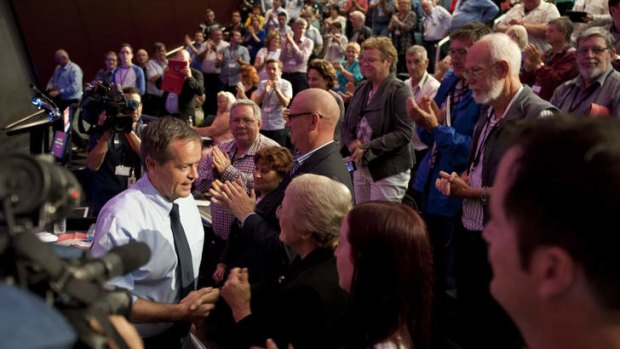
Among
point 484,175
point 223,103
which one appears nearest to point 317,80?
point 223,103

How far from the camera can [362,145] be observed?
196 inches

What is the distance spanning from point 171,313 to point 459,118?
2.51m

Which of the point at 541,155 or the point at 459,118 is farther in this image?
the point at 459,118

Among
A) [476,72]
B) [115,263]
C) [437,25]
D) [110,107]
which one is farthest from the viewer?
[437,25]

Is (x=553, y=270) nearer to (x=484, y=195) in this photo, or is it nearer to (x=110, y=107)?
(x=484, y=195)

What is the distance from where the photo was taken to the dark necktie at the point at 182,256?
2810 mm

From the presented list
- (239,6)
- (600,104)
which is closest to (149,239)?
(600,104)

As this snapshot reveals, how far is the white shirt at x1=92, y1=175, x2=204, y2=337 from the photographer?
258 centimetres

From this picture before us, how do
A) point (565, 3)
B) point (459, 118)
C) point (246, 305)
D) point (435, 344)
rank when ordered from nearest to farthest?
point (246, 305) < point (435, 344) < point (459, 118) < point (565, 3)

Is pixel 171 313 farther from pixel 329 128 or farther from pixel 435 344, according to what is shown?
pixel 329 128

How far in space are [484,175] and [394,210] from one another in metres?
1.46

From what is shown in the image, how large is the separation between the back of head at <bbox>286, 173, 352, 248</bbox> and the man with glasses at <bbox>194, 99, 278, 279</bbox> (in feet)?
4.70

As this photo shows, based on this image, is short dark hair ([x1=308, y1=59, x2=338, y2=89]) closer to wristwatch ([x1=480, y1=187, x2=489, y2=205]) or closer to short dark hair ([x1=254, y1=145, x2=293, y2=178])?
short dark hair ([x1=254, y1=145, x2=293, y2=178])

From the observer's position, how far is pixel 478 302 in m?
3.77
